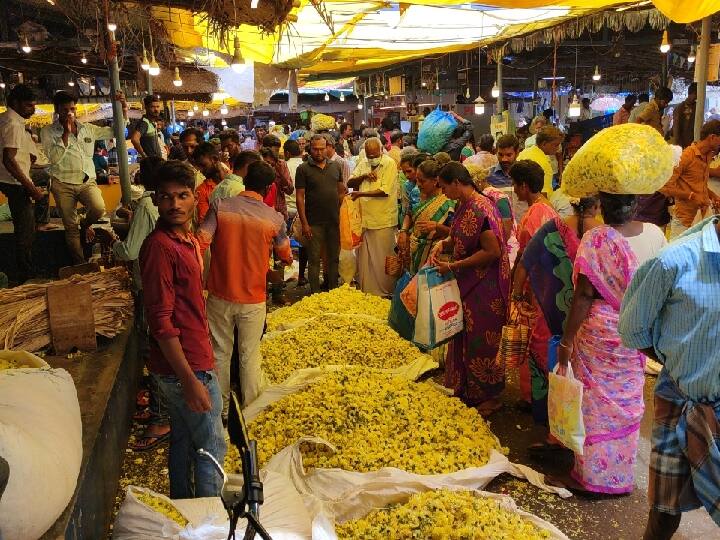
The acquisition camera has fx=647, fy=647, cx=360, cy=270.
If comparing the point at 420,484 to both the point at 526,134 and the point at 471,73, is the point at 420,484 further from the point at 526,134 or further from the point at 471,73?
the point at 471,73

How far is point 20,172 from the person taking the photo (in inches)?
243

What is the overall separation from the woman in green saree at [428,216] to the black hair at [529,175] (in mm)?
1182

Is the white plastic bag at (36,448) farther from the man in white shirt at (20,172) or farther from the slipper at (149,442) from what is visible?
the man in white shirt at (20,172)

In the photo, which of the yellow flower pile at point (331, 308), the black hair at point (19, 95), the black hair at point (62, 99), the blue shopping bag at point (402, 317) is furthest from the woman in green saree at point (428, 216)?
the black hair at point (19, 95)

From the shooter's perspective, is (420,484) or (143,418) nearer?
(420,484)

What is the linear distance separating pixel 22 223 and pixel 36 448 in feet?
16.1

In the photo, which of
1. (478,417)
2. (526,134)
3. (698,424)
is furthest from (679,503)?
(526,134)

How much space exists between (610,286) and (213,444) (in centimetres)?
215

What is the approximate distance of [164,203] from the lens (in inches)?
118

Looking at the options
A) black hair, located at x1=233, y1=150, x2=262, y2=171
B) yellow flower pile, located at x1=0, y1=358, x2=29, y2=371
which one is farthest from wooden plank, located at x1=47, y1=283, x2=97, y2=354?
black hair, located at x1=233, y1=150, x2=262, y2=171

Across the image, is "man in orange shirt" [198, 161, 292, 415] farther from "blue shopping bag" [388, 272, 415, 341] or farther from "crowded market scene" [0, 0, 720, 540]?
"blue shopping bag" [388, 272, 415, 341]

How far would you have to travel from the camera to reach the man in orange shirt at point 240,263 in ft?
14.1

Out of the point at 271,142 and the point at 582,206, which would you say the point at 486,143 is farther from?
the point at 582,206

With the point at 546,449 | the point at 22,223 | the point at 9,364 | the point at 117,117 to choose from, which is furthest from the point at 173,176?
the point at 22,223
